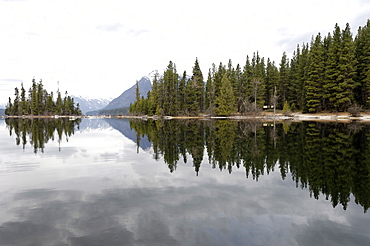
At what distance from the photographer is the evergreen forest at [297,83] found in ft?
189

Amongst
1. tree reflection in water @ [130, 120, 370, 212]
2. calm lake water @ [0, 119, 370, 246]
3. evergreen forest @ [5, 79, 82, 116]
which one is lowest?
calm lake water @ [0, 119, 370, 246]

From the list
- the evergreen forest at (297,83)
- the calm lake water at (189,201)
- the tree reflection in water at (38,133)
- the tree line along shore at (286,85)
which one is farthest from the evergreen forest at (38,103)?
the calm lake water at (189,201)

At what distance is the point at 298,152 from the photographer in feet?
49.3

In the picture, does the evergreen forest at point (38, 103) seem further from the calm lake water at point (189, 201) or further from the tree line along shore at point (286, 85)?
the calm lake water at point (189, 201)

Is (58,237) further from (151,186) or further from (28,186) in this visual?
(28,186)

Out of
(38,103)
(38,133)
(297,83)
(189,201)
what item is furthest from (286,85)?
(38,103)

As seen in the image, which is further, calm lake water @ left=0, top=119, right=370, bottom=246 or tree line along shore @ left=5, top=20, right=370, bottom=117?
tree line along shore @ left=5, top=20, right=370, bottom=117

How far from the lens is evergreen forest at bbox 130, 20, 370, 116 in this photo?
57.5 metres

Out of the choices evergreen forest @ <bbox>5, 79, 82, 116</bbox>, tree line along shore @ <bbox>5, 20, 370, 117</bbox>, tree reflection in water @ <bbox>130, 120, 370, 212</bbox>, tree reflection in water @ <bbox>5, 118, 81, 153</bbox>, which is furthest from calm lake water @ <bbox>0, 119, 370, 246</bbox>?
evergreen forest @ <bbox>5, 79, 82, 116</bbox>

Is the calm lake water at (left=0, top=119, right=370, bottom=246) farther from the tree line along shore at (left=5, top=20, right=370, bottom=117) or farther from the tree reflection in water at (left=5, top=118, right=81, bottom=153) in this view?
the tree line along shore at (left=5, top=20, right=370, bottom=117)

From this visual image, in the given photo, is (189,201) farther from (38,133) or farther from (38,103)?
(38,103)

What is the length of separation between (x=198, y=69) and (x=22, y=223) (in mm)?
80533

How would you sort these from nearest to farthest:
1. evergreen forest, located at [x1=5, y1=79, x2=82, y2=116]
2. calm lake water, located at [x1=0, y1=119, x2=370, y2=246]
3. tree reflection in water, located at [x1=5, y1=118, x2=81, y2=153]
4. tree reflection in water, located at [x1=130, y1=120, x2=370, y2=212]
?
calm lake water, located at [x1=0, y1=119, x2=370, y2=246] < tree reflection in water, located at [x1=130, y1=120, x2=370, y2=212] < tree reflection in water, located at [x1=5, y1=118, x2=81, y2=153] < evergreen forest, located at [x1=5, y1=79, x2=82, y2=116]

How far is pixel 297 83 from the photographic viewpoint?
78312 millimetres
